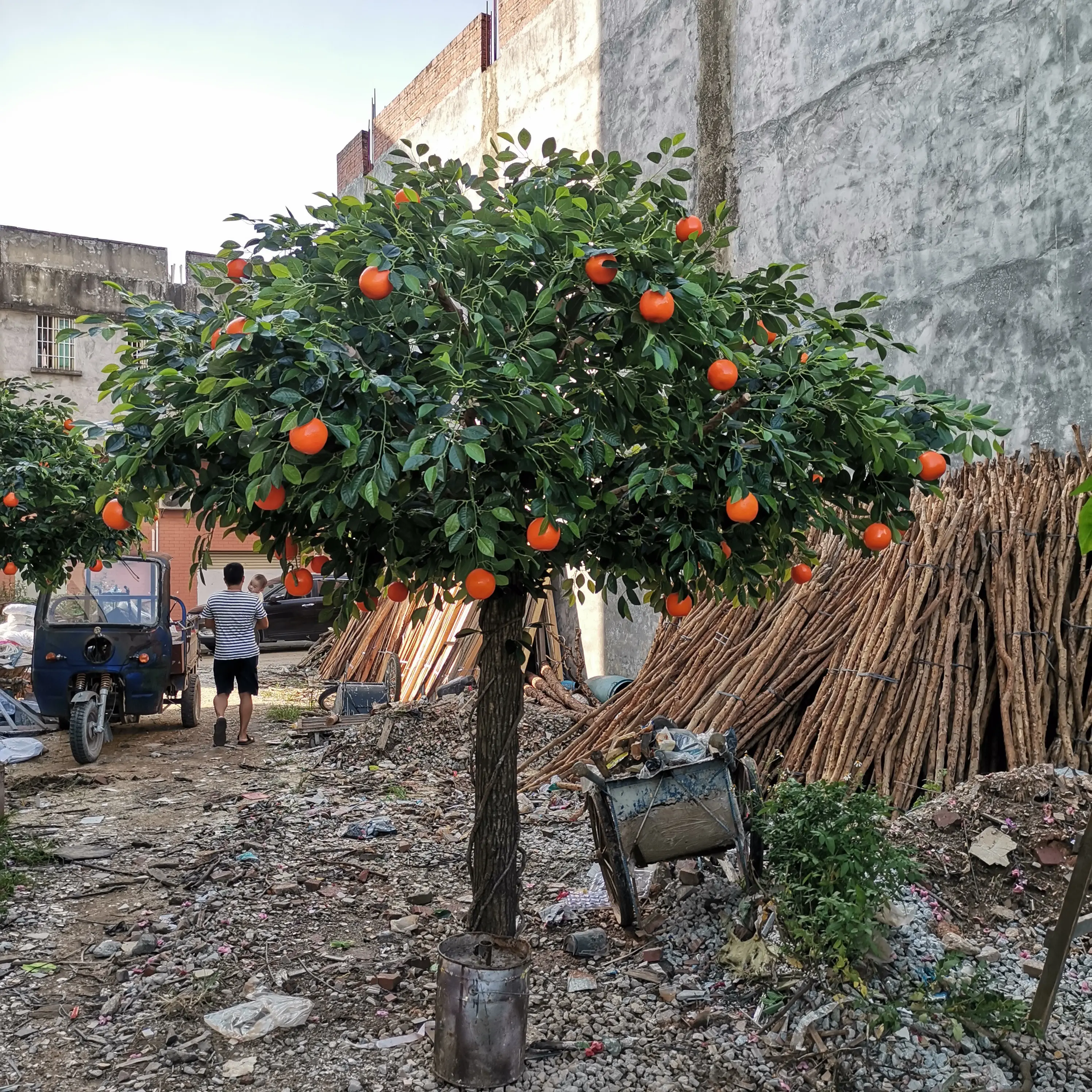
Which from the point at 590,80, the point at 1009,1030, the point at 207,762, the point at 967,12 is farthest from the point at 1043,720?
the point at 590,80

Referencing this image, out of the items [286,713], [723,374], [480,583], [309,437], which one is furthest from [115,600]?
Result: [723,374]

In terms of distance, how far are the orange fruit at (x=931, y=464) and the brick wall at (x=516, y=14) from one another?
38.2ft

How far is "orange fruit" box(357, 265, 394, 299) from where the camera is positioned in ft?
8.59

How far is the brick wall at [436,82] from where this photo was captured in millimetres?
14555

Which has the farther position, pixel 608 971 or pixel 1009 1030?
pixel 608 971

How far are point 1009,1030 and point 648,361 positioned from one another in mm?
2906

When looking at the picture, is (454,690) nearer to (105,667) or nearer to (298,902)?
(105,667)

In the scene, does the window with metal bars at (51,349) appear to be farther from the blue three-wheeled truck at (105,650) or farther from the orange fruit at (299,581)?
the orange fruit at (299,581)

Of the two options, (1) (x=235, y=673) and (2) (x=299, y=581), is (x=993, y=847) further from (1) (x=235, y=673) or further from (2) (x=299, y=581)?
(1) (x=235, y=673)

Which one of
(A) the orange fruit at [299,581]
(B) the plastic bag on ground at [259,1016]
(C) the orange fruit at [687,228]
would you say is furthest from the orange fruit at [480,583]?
(B) the plastic bag on ground at [259,1016]

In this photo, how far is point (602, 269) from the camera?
9.31 ft

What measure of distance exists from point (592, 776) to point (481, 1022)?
1.33 meters

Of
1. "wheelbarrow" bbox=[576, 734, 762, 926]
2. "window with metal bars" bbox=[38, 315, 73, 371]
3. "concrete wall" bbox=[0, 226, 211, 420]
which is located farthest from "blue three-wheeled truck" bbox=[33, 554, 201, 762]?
"window with metal bars" bbox=[38, 315, 73, 371]

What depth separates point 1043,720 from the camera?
5680mm
